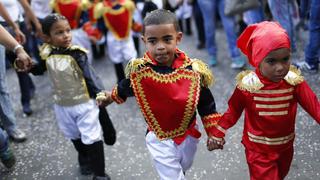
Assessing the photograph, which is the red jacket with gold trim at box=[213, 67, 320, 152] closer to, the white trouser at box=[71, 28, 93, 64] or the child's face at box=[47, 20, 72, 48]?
the child's face at box=[47, 20, 72, 48]

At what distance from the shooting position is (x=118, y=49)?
5.34 m

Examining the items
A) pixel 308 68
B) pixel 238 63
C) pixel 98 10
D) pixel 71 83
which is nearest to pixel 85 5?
pixel 98 10

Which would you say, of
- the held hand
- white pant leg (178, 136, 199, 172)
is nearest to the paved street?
white pant leg (178, 136, 199, 172)

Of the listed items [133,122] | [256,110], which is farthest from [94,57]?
[256,110]

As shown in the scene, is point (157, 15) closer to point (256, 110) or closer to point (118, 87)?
point (118, 87)

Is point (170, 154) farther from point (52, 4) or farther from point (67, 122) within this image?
point (52, 4)

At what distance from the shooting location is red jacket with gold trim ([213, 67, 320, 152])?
2.29m

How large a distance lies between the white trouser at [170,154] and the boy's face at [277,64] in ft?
2.09

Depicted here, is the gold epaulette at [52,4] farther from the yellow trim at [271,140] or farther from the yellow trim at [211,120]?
the yellow trim at [271,140]

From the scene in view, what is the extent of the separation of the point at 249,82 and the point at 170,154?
632 mm

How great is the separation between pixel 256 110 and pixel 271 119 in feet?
0.31

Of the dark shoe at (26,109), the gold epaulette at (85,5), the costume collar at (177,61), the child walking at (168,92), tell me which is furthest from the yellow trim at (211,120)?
the gold epaulette at (85,5)

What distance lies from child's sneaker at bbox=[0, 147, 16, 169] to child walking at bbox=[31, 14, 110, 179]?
71 cm

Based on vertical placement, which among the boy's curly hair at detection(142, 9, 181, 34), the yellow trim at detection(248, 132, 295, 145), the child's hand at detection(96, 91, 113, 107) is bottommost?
the yellow trim at detection(248, 132, 295, 145)
